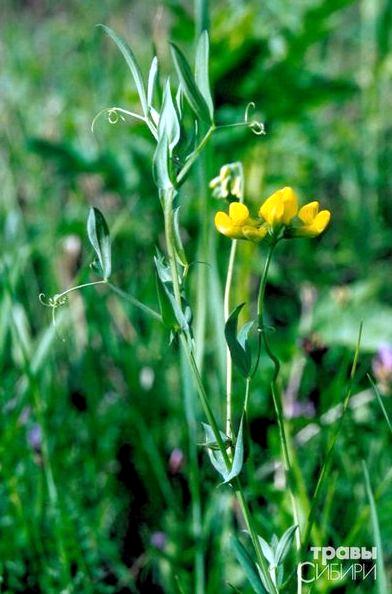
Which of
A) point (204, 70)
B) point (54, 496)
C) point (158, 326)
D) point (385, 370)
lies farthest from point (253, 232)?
point (158, 326)

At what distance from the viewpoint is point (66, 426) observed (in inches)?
43.8

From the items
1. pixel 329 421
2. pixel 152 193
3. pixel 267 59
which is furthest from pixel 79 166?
pixel 329 421

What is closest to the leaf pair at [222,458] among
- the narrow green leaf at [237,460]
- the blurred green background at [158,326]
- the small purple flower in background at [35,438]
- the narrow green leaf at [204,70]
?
the narrow green leaf at [237,460]

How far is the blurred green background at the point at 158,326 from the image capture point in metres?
0.90

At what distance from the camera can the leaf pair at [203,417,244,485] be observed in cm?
54

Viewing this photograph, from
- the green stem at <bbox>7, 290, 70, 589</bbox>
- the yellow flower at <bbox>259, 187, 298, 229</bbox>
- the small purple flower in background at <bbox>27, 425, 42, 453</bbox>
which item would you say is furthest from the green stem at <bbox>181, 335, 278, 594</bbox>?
the small purple flower in background at <bbox>27, 425, 42, 453</bbox>

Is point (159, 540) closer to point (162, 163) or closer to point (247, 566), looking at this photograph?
point (247, 566)

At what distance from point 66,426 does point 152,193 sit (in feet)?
1.65

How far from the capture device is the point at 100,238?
1.90ft

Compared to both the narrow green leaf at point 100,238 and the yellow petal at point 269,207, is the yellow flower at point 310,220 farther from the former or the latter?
the narrow green leaf at point 100,238

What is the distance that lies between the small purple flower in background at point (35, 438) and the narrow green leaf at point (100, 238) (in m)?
0.42

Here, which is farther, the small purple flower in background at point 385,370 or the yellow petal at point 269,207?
the small purple flower in background at point 385,370

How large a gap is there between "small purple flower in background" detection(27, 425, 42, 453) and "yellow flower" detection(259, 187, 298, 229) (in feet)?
1.62

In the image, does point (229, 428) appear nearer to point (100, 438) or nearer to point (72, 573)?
point (72, 573)
